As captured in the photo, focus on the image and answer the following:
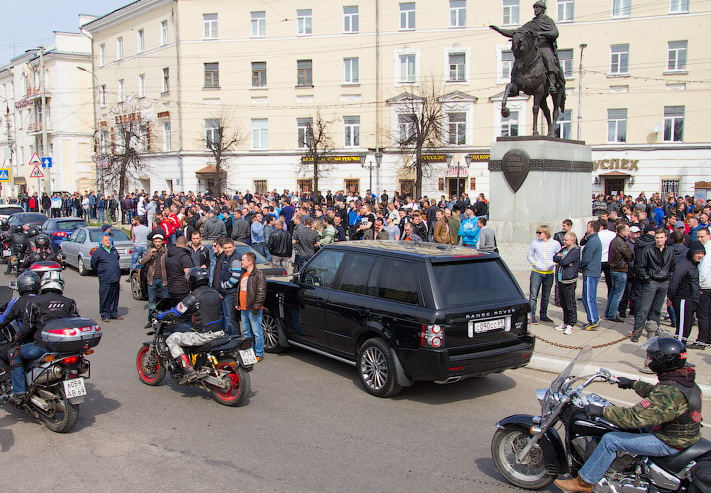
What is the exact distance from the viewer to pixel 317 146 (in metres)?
42.5

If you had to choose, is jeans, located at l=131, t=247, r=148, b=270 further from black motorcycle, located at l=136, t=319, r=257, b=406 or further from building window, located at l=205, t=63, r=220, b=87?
building window, located at l=205, t=63, r=220, b=87

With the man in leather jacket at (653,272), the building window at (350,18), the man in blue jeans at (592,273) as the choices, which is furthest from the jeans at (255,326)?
the building window at (350,18)

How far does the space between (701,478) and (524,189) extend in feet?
42.3

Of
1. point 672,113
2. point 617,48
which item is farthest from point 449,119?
point 672,113

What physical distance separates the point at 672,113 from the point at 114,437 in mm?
39125

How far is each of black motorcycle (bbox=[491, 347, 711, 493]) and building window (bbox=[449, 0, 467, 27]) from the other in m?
38.4

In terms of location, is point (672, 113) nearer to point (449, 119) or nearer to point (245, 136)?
point (449, 119)

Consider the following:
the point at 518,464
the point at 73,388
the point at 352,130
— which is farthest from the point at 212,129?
the point at 518,464

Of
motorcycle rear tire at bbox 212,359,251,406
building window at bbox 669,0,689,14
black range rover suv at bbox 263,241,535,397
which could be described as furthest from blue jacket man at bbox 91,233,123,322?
building window at bbox 669,0,689,14

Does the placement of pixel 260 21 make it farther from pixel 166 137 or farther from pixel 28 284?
pixel 28 284

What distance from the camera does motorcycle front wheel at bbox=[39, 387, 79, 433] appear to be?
6306 mm

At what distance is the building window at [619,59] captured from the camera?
3762 centimetres

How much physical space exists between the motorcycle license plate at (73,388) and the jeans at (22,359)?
0.49 m

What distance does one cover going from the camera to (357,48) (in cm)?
4150
